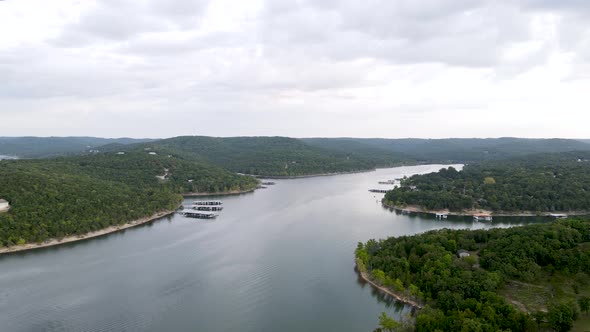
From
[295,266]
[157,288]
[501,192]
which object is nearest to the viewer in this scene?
[157,288]

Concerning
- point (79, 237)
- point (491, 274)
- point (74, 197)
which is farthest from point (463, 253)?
point (74, 197)

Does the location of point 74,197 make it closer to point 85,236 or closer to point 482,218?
point 85,236

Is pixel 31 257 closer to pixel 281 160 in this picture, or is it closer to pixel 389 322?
pixel 389 322

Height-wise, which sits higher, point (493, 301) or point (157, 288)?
point (493, 301)

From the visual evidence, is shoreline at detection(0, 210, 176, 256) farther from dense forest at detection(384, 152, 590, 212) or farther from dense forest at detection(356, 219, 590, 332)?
dense forest at detection(384, 152, 590, 212)

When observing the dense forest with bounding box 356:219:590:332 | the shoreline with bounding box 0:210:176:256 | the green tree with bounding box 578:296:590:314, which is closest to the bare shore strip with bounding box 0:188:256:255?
the shoreline with bounding box 0:210:176:256

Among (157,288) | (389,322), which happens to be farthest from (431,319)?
(157,288)

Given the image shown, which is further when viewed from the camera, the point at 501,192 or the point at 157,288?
the point at 501,192
